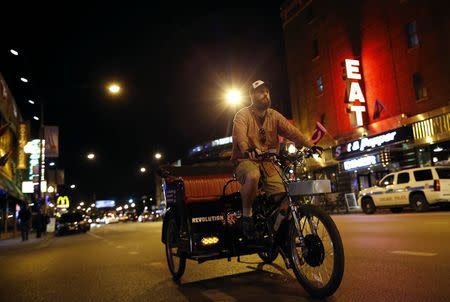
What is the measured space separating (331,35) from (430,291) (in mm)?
29314

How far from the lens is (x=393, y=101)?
2603cm

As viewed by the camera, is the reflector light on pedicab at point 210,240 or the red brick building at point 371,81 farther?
the red brick building at point 371,81

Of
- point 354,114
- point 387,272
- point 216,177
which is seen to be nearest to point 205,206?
point 216,177

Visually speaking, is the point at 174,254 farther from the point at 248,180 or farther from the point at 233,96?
the point at 233,96

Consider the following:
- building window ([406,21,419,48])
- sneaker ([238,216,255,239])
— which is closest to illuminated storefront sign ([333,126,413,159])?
building window ([406,21,419,48])

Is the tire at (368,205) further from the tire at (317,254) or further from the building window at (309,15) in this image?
the tire at (317,254)

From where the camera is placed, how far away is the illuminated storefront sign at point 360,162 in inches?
1056

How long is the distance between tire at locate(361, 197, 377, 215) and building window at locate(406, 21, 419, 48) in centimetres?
937

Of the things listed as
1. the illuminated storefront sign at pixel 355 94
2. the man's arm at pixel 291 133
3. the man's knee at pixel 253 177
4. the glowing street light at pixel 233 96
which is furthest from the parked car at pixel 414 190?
the man's knee at pixel 253 177

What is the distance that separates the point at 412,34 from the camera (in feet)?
81.8

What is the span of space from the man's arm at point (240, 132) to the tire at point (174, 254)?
6.24 feet

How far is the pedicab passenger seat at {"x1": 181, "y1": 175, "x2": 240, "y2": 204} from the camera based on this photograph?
6.29 m

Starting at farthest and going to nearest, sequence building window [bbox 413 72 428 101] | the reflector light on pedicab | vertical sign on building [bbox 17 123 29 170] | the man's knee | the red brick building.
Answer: vertical sign on building [bbox 17 123 29 170], building window [bbox 413 72 428 101], the red brick building, the reflector light on pedicab, the man's knee

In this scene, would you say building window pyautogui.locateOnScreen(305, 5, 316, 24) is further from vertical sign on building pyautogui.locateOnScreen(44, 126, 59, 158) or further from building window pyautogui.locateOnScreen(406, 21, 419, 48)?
vertical sign on building pyautogui.locateOnScreen(44, 126, 59, 158)
